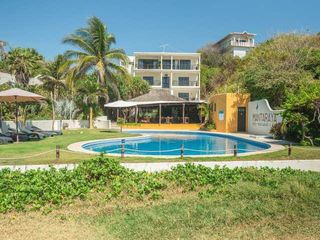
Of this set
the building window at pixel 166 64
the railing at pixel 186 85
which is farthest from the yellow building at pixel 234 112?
the building window at pixel 166 64

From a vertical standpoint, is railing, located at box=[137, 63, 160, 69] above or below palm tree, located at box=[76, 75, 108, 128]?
above

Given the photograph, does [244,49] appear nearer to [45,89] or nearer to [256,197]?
[45,89]

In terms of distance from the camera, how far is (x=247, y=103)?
2802 cm

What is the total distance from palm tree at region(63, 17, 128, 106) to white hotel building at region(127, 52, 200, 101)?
1660 centimetres

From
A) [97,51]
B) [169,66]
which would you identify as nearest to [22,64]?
[97,51]

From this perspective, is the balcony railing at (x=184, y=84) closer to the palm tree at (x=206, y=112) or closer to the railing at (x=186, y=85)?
the railing at (x=186, y=85)

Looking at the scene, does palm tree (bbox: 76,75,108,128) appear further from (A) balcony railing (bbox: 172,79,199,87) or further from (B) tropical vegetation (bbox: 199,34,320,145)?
(A) balcony railing (bbox: 172,79,199,87)

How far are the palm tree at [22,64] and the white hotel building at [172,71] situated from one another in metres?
15.7

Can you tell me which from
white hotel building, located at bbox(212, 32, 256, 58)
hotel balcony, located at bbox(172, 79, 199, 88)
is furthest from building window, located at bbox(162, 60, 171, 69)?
white hotel building, located at bbox(212, 32, 256, 58)

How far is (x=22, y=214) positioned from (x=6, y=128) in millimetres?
18987

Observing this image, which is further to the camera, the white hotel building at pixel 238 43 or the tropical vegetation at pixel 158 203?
the white hotel building at pixel 238 43

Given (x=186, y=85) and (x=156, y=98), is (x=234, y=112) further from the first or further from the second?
(x=186, y=85)

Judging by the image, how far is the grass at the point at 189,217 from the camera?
513cm

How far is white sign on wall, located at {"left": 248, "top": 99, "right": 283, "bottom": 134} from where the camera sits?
23.2 metres
